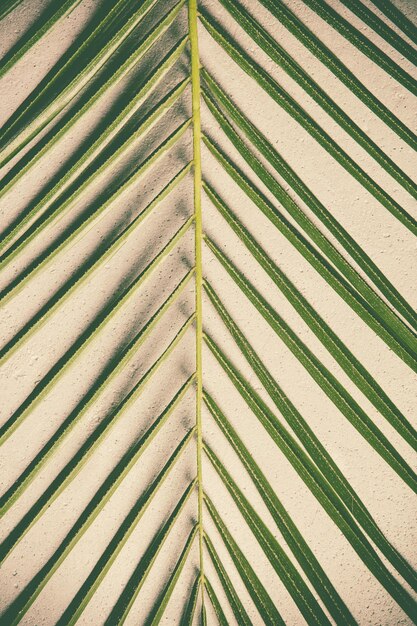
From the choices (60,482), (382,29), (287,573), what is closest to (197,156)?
(382,29)

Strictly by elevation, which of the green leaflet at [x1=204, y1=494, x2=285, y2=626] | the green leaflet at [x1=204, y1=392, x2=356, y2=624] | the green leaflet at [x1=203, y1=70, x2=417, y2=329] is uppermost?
the green leaflet at [x1=203, y1=70, x2=417, y2=329]

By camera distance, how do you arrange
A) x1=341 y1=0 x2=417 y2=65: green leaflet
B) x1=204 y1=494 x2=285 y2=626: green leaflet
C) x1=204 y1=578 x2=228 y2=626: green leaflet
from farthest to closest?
x1=204 y1=578 x2=228 y2=626: green leaflet
x1=204 y1=494 x2=285 y2=626: green leaflet
x1=341 y1=0 x2=417 y2=65: green leaflet

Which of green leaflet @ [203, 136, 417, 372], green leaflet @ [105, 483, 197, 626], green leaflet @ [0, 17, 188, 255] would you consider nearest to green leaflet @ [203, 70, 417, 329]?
green leaflet @ [203, 136, 417, 372]

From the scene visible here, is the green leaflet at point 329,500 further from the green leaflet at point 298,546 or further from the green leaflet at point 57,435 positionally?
the green leaflet at point 57,435

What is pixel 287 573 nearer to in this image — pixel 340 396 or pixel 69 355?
pixel 340 396

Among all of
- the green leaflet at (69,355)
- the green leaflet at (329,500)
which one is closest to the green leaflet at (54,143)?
the green leaflet at (69,355)

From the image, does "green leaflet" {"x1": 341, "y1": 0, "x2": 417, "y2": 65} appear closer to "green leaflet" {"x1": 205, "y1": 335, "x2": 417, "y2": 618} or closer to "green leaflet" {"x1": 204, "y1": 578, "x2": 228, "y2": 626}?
"green leaflet" {"x1": 205, "y1": 335, "x2": 417, "y2": 618}

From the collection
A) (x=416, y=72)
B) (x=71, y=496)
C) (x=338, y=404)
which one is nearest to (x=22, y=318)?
(x=71, y=496)

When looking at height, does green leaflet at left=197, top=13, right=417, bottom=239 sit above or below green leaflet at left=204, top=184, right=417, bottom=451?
above

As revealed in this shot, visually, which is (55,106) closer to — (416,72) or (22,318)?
(22,318)
